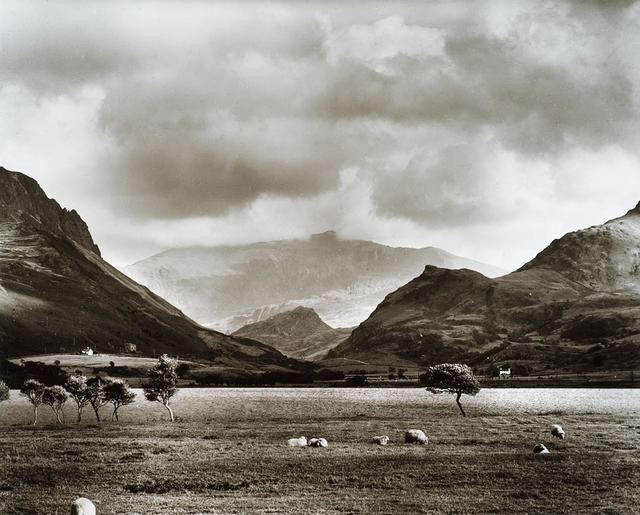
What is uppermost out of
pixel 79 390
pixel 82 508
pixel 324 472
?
pixel 82 508

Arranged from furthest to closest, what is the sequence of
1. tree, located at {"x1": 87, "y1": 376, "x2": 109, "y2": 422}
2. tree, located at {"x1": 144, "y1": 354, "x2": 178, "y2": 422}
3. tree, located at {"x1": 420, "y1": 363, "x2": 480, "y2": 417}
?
1. tree, located at {"x1": 144, "y1": 354, "x2": 178, "y2": 422}
2. tree, located at {"x1": 420, "y1": 363, "x2": 480, "y2": 417}
3. tree, located at {"x1": 87, "y1": 376, "x2": 109, "y2": 422}

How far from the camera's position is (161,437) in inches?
3994

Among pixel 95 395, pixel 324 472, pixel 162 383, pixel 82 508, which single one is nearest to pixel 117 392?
pixel 95 395

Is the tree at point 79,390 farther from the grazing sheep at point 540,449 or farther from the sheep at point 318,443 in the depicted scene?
the grazing sheep at point 540,449

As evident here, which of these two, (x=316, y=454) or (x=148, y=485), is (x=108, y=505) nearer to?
(x=148, y=485)

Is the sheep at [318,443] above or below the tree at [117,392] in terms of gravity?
below

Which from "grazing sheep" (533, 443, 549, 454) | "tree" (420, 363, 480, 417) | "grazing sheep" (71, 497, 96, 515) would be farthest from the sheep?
"tree" (420, 363, 480, 417)

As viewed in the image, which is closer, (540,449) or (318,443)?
(540,449)

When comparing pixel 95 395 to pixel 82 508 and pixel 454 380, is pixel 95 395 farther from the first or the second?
pixel 82 508

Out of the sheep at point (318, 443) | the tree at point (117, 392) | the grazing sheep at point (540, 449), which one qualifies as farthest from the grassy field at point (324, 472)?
the tree at point (117, 392)

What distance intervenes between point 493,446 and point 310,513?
149 ft

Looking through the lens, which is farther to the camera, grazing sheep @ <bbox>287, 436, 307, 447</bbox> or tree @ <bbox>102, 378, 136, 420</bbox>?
tree @ <bbox>102, 378, 136, 420</bbox>

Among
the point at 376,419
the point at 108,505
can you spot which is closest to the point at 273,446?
the point at 108,505

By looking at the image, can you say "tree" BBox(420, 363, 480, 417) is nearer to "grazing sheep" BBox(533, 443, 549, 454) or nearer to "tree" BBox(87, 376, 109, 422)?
"grazing sheep" BBox(533, 443, 549, 454)
